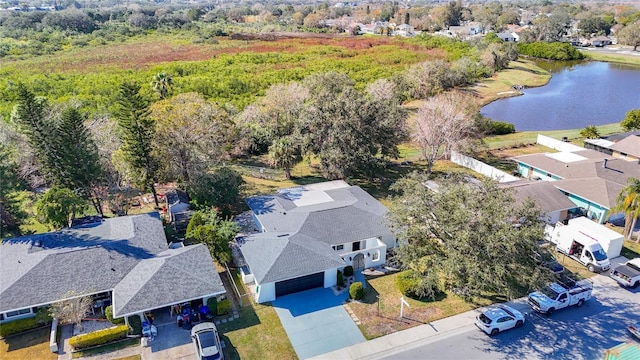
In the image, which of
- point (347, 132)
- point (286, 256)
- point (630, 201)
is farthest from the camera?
point (347, 132)

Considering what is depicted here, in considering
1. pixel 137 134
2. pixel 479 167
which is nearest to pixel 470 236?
pixel 479 167

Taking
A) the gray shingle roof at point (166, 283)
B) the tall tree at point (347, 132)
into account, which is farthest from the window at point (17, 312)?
the tall tree at point (347, 132)

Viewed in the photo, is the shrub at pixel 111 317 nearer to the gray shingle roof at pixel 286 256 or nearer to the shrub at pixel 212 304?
the shrub at pixel 212 304

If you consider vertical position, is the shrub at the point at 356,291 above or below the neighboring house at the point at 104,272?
below

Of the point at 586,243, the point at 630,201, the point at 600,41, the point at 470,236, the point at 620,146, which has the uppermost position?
the point at 600,41

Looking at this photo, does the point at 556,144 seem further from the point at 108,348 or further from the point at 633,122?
the point at 108,348

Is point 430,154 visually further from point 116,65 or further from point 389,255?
point 116,65

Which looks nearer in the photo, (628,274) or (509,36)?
(628,274)

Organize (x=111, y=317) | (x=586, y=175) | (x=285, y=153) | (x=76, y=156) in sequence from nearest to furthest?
(x=111, y=317), (x=76, y=156), (x=586, y=175), (x=285, y=153)
